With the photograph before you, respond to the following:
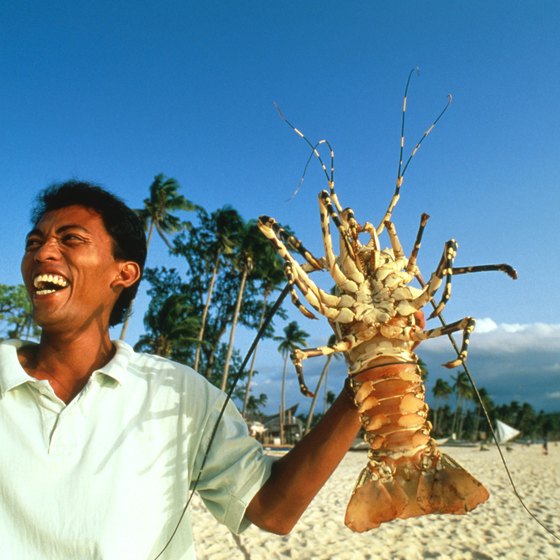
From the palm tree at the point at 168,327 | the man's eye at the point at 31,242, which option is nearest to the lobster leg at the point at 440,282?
the man's eye at the point at 31,242

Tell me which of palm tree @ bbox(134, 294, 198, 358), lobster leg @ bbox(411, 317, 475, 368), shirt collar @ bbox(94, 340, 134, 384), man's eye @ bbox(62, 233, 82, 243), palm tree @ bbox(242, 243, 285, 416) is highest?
palm tree @ bbox(242, 243, 285, 416)

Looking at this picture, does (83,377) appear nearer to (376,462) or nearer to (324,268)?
(324,268)

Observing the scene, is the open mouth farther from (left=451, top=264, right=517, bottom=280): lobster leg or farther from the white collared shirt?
(left=451, top=264, right=517, bottom=280): lobster leg

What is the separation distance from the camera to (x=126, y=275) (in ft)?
8.42

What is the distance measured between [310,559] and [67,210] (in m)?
6.30

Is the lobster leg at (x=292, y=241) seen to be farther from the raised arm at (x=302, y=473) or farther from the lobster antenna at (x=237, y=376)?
the raised arm at (x=302, y=473)

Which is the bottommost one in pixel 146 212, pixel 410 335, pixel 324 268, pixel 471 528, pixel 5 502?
pixel 471 528

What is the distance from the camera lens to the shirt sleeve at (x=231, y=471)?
187cm

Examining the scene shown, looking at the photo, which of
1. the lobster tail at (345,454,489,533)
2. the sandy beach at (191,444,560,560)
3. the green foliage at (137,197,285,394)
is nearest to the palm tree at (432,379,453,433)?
the green foliage at (137,197,285,394)

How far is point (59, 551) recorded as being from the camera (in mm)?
1610

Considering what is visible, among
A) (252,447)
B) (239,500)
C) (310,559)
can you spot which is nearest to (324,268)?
(252,447)

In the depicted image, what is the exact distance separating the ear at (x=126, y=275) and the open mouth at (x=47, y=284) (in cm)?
33

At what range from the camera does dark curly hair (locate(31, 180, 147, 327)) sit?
2.55 m

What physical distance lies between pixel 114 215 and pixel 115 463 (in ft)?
4.63
